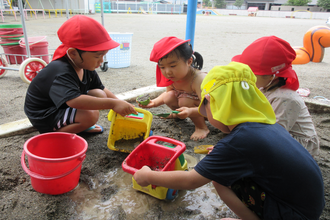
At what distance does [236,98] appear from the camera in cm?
95

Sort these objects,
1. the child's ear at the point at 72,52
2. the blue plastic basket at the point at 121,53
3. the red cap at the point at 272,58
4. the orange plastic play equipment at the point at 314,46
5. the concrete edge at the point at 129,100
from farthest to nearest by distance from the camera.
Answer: the orange plastic play equipment at the point at 314,46, the blue plastic basket at the point at 121,53, the concrete edge at the point at 129,100, the child's ear at the point at 72,52, the red cap at the point at 272,58

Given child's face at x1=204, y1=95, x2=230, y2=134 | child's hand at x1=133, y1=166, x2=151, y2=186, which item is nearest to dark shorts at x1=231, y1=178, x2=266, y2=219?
child's face at x1=204, y1=95, x2=230, y2=134

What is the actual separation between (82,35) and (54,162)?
0.84 metres

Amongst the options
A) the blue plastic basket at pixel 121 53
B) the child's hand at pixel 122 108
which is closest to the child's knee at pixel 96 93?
the child's hand at pixel 122 108

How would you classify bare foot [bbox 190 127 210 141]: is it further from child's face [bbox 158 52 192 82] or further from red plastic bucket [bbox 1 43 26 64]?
red plastic bucket [bbox 1 43 26 64]

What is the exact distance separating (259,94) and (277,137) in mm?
190

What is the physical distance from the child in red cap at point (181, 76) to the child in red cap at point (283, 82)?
491mm

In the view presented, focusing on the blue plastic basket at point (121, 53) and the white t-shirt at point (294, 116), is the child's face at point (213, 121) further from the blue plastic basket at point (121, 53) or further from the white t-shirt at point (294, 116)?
the blue plastic basket at point (121, 53)

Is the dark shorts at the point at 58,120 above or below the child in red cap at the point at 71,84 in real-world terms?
below

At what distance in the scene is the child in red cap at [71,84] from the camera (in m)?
1.57

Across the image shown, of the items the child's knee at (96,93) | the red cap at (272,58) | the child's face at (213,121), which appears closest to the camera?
the child's face at (213,121)

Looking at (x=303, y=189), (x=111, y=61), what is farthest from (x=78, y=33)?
(x=111, y=61)

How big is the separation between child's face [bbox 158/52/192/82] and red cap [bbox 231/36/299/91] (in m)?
0.52

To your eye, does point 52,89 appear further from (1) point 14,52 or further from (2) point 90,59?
(1) point 14,52
